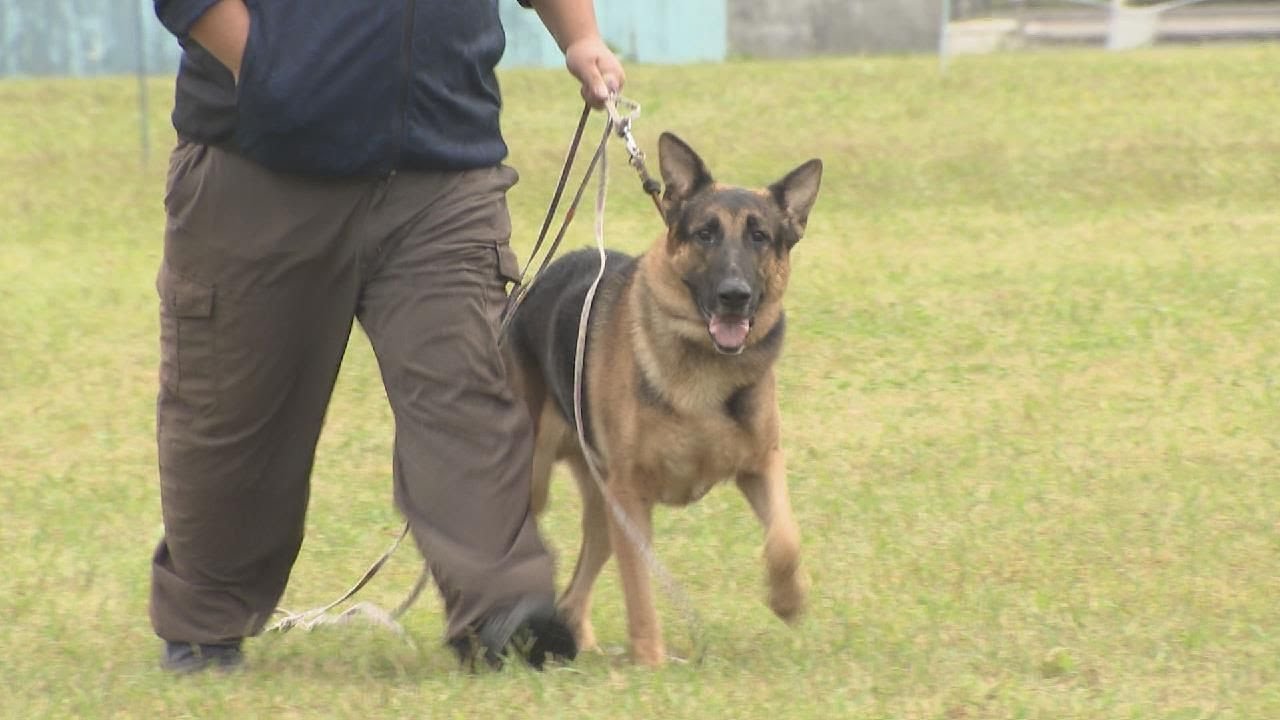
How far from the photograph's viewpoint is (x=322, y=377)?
17.2ft

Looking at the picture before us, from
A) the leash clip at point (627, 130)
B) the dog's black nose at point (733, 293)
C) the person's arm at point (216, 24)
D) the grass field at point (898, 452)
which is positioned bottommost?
the grass field at point (898, 452)

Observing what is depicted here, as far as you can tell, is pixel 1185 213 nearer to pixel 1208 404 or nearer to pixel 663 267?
pixel 1208 404

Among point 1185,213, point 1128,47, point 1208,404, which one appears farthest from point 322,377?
point 1128,47

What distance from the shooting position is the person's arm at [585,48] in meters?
5.27

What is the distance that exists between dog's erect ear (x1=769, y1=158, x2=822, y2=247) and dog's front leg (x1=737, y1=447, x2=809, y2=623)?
60 centimetres

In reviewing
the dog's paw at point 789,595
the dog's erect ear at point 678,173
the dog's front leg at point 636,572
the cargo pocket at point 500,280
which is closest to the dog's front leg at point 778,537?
the dog's paw at point 789,595

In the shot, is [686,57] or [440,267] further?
[686,57]

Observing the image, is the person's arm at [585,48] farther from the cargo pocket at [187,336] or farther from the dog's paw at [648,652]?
the dog's paw at [648,652]

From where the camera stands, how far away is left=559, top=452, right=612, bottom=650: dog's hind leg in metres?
6.14

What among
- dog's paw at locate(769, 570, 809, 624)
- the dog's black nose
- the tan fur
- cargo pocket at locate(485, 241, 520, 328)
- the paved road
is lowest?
the paved road

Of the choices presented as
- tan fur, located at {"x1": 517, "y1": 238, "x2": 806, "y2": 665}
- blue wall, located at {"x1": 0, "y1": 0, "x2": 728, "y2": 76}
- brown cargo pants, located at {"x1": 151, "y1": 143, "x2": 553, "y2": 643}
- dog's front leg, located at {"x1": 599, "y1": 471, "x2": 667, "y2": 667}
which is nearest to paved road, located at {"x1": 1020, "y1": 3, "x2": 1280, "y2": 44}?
blue wall, located at {"x1": 0, "y1": 0, "x2": 728, "y2": 76}

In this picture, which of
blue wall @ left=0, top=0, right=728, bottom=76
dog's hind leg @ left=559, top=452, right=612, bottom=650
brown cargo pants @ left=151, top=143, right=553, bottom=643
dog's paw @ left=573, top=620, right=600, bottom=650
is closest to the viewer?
brown cargo pants @ left=151, top=143, right=553, bottom=643

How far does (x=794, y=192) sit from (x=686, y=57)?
67.6ft

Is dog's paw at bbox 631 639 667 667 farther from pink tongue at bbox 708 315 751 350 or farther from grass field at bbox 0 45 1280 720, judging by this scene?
pink tongue at bbox 708 315 751 350
